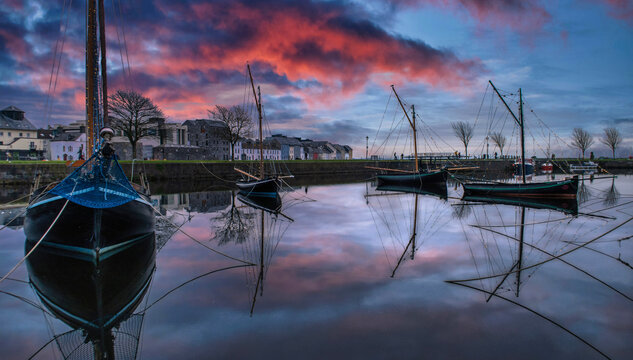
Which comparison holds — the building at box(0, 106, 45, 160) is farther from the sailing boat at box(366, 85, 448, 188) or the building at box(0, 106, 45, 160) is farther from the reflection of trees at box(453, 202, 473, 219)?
the reflection of trees at box(453, 202, 473, 219)

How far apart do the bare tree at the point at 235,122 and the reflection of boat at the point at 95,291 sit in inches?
2124

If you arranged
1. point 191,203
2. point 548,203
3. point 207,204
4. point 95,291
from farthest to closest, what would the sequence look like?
point 191,203 < point 207,204 < point 548,203 < point 95,291

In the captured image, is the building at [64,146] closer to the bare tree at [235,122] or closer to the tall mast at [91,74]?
the bare tree at [235,122]

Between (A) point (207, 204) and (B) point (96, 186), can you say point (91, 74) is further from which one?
(A) point (207, 204)

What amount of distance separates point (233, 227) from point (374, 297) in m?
9.63

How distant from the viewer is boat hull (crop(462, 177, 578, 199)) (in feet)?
82.4

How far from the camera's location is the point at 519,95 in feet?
89.7

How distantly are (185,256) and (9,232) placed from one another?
9.30 metres

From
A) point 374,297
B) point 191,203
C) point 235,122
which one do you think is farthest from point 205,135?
point 374,297

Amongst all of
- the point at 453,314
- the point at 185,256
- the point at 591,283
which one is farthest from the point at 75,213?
the point at 591,283

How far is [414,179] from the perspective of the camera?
4144 centimetres

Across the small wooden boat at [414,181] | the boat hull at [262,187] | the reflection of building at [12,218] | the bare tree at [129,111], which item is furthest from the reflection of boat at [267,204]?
the bare tree at [129,111]

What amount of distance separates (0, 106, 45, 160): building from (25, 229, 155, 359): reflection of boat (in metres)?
77.5

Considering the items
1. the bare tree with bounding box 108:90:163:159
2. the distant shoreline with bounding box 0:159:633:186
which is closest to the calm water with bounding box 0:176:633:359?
the distant shoreline with bounding box 0:159:633:186
